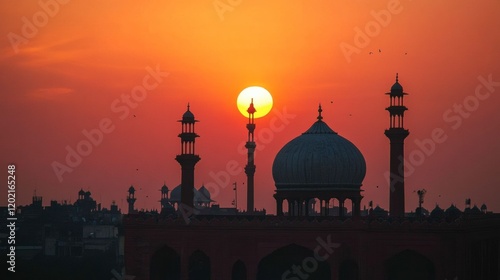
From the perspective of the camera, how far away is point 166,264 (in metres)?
70.0

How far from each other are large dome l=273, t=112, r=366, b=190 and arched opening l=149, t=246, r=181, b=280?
6280 millimetres

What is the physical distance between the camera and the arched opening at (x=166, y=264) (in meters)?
69.3

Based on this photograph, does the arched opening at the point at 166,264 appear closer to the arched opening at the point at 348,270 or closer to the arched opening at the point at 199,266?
the arched opening at the point at 199,266

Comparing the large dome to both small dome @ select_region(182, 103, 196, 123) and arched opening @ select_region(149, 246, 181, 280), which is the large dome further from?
arched opening @ select_region(149, 246, 181, 280)

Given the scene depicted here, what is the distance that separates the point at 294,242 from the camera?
221 feet

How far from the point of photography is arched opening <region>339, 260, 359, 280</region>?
6712 centimetres

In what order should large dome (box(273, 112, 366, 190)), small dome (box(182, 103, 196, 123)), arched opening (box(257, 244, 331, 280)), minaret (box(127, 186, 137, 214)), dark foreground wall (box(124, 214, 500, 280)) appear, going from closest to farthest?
1. dark foreground wall (box(124, 214, 500, 280))
2. arched opening (box(257, 244, 331, 280))
3. large dome (box(273, 112, 366, 190))
4. small dome (box(182, 103, 196, 123))
5. minaret (box(127, 186, 137, 214))

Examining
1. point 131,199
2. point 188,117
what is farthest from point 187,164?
point 131,199

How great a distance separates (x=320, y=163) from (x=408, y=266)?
694 centimetres

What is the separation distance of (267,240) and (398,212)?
7.38 meters

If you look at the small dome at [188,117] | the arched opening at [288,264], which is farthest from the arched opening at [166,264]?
the small dome at [188,117]

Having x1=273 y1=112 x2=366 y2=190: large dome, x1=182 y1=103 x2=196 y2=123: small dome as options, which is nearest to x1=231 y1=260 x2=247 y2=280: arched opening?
x1=273 y1=112 x2=366 y2=190: large dome

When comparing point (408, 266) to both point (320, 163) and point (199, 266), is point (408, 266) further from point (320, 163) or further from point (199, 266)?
point (199, 266)

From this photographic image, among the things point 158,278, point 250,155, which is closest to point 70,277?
point 250,155
